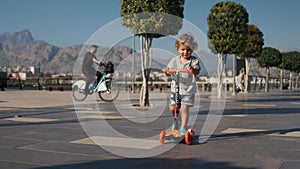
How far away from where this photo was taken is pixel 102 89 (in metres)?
13.2

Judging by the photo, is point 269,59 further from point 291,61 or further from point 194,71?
point 194,71

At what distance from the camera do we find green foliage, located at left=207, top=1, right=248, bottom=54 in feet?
63.9

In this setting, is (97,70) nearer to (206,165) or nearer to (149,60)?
(149,60)

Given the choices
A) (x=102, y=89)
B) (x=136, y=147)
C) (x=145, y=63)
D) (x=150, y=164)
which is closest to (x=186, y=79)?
(x=136, y=147)

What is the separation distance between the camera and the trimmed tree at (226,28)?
19.5 m

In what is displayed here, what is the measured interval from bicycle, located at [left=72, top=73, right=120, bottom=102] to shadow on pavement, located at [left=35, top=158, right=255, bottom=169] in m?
9.14

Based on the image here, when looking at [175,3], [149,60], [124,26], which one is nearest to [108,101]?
[149,60]

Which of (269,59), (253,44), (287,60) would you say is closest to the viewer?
(253,44)

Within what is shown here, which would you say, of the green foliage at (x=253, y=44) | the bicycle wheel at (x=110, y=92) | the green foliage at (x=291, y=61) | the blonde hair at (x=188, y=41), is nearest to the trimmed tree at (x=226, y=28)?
the bicycle wheel at (x=110, y=92)

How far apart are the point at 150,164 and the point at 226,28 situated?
16.5 metres

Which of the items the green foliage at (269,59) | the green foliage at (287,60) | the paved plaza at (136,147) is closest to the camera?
the paved plaza at (136,147)

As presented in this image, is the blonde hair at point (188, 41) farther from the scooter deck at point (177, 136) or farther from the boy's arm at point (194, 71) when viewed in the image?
the scooter deck at point (177, 136)

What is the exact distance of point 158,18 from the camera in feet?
35.3

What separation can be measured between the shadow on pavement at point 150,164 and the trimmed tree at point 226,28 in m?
15.3
